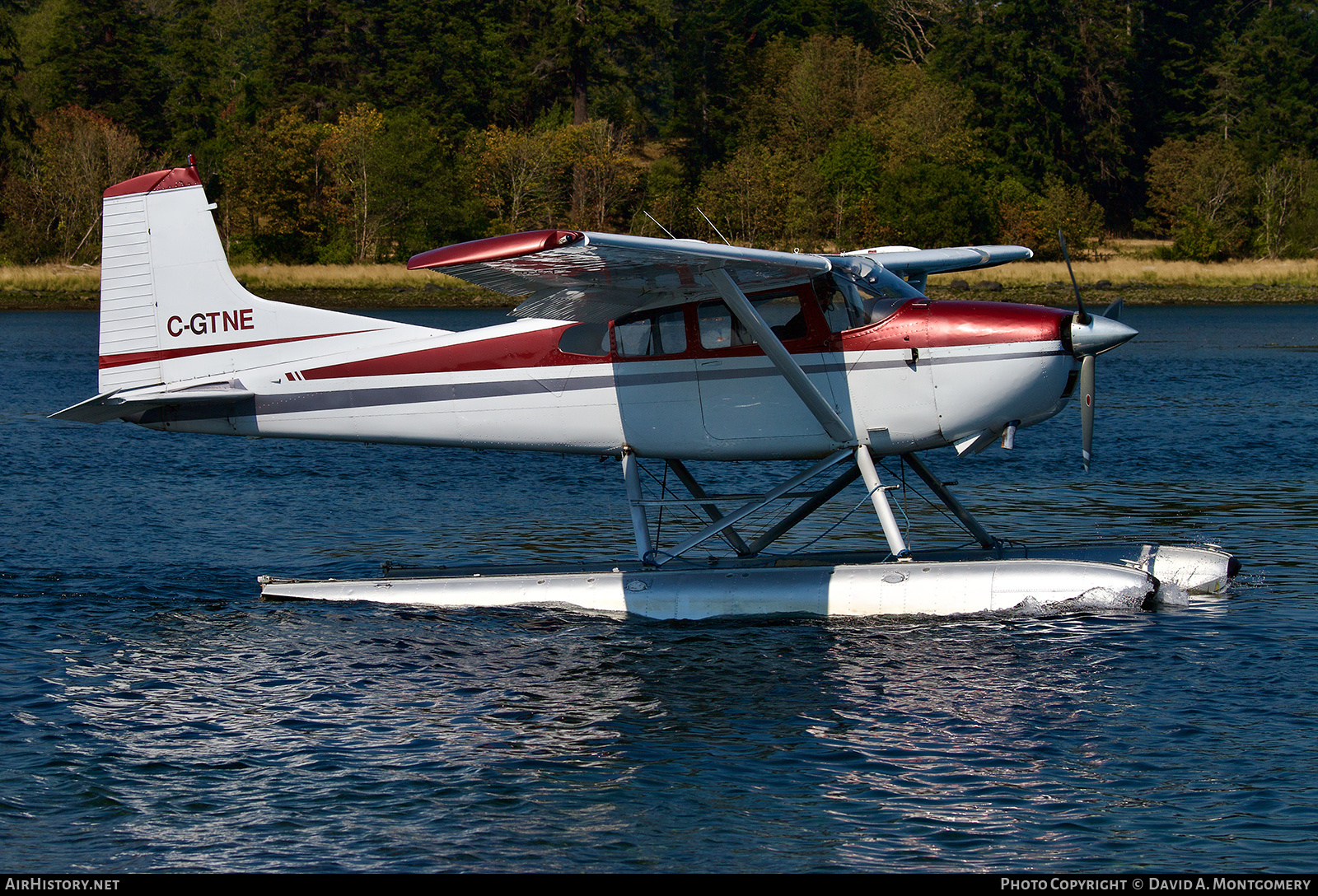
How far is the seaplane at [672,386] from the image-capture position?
10.0 metres

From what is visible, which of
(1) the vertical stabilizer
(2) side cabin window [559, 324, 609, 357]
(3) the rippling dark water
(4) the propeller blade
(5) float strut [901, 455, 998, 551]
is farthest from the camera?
(1) the vertical stabilizer

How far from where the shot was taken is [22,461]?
20469 millimetres

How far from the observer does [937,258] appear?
12297mm

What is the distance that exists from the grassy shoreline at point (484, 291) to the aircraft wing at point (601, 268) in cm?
4759

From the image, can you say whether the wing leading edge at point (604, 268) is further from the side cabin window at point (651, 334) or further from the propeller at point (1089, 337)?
the propeller at point (1089, 337)

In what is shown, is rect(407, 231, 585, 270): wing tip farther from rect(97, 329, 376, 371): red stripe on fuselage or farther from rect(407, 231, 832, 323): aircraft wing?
rect(97, 329, 376, 371): red stripe on fuselage

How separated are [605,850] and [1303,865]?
339cm

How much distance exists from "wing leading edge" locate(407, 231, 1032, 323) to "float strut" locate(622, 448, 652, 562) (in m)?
1.21

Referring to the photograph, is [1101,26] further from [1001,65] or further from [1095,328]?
[1095,328]

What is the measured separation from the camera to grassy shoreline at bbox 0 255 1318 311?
5903cm

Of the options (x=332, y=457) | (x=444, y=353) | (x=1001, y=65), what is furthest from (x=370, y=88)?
(x=444, y=353)

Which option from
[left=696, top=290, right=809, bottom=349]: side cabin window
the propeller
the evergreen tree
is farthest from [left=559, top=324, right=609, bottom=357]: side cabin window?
the evergreen tree

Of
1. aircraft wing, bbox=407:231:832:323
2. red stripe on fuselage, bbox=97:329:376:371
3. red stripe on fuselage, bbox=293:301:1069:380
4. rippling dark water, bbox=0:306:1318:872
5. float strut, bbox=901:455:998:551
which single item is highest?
aircraft wing, bbox=407:231:832:323

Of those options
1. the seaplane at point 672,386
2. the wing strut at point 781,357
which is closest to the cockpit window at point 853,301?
the seaplane at point 672,386
